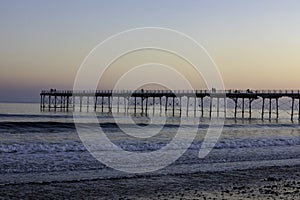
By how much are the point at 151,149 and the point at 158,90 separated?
43.5 meters

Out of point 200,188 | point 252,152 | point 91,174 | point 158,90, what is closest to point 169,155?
point 252,152

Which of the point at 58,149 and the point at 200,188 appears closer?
the point at 200,188

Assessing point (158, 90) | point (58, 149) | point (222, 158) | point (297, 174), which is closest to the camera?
point (297, 174)

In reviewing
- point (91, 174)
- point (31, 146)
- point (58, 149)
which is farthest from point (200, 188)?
point (31, 146)

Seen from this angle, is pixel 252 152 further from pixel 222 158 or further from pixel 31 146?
pixel 31 146

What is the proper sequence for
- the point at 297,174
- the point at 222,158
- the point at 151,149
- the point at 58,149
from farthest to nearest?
the point at 151,149, the point at 58,149, the point at 222,158, the point at 297,174

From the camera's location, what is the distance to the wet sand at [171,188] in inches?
369

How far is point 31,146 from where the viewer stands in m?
18.3

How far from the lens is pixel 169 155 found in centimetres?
1712

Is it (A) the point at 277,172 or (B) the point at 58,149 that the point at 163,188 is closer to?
(A) the point at 277,172

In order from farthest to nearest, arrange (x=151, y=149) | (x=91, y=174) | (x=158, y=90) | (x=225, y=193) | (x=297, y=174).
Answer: (x=158, y=90) < (x=151, y=149) < (x=297, y=174) < (x=91, y=174) < (x=225, y=193)

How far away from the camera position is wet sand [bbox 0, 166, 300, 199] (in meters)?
9.38

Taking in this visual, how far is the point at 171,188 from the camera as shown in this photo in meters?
10.4

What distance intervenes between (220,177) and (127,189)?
3130mm
